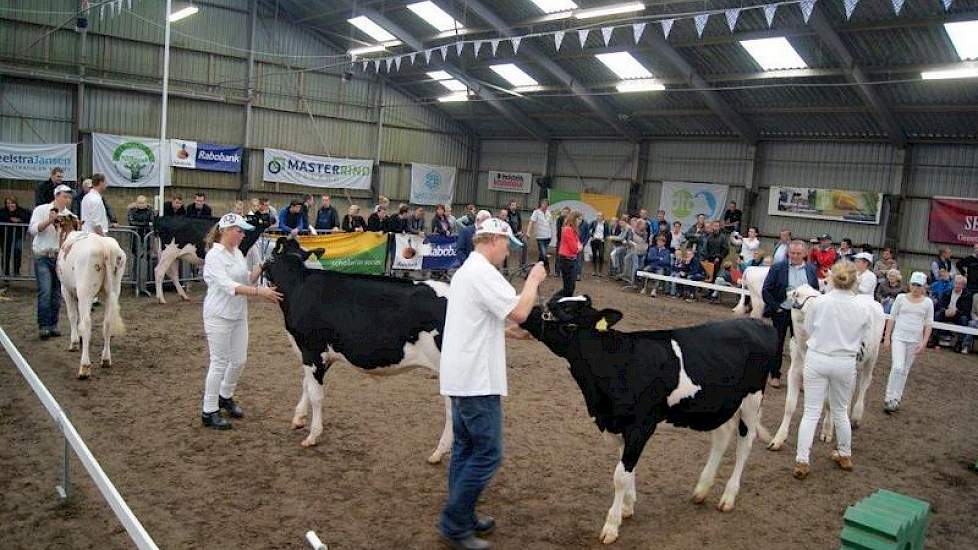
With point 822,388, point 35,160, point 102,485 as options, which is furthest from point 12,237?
point 822,388

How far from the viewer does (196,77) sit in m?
23.0

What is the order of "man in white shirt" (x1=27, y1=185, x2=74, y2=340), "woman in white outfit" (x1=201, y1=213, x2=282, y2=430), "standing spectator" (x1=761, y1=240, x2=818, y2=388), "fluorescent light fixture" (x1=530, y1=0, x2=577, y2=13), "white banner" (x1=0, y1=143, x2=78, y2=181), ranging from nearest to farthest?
"woman in white outfit" (x1=201, y1=213, x2=282, y2=430) → "standing spectator" (x1=761, y1=240, x2=818, y2=388) → "man in white shirt" (x1=27, y1=185, x2=74, y2=340) → "fluorescent light fixture" (x1=530, y1=0, x2=577, y2=13) → "white banner" (x1=0, y1=143, x2=78, y2=181)

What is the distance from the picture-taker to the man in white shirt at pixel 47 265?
8602mm

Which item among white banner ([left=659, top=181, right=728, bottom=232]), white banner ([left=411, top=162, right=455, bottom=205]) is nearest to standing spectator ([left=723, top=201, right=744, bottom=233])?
white banner ([left=659, top=181, right=728, bottom=232])

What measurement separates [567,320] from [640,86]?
17177 millimetres

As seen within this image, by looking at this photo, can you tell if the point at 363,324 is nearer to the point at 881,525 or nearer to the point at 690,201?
the point at 881,525

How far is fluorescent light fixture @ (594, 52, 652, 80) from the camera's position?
64.2 feet

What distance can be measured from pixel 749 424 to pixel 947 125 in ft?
53.1

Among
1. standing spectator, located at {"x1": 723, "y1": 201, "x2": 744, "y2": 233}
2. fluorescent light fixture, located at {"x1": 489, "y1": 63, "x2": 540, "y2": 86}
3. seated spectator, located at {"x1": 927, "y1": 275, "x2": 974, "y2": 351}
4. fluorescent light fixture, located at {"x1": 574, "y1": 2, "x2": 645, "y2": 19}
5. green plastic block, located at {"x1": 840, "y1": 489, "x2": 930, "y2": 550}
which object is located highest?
fluorescent light fixture, located at {"x1": 574, "y1": 2, "x2": 645, "y2": 19}

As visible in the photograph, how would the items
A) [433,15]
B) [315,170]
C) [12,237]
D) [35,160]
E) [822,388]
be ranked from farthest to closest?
[315,170], [433,15], [35,160], [12,237], [822,388]

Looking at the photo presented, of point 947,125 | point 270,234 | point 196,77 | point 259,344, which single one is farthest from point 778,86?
point 196,77

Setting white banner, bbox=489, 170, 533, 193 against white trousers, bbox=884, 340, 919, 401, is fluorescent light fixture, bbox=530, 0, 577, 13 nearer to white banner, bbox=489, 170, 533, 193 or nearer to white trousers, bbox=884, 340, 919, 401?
white banner, bbox=489, 170, 533, 193

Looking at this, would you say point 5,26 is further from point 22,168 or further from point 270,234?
point 270,234

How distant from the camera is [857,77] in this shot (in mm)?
16094
